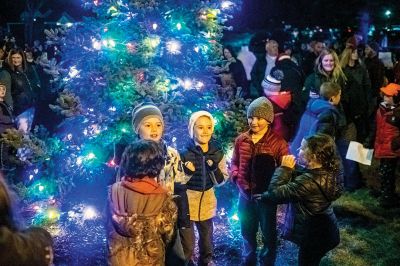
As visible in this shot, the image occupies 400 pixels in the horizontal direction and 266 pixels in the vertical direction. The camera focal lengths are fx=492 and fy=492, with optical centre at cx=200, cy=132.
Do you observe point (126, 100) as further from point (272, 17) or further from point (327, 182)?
point (272, 17)

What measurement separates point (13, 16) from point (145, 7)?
1813 centimetres

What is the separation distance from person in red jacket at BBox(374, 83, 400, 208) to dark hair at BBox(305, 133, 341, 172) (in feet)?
11.0

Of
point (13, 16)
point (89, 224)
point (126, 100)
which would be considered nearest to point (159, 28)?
point (126, 100)

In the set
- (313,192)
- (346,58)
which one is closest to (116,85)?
(313,192)

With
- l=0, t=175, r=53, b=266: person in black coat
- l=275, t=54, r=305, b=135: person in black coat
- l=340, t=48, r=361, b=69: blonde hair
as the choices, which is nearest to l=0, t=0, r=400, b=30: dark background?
l=340, t=48, r=361, b=69: blonde hair

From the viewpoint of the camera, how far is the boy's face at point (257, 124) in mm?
5102

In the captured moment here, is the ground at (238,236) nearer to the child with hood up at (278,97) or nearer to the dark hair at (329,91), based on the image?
the child with hood up at (278,97)

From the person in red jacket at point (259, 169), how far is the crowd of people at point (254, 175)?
11 millimetres

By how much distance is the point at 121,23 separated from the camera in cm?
643

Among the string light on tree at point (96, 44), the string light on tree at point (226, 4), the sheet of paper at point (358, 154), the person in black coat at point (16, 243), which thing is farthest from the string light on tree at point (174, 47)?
the person in black coat at point (16, 243)

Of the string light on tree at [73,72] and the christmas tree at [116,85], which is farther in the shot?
the string light on tree at [73,72]

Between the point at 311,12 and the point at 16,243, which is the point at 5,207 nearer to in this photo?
the point at 16,243

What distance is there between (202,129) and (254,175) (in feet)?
2.37

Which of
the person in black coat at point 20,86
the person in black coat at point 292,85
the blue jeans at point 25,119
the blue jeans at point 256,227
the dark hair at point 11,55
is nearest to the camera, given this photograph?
the blue jeans at point 256,227
